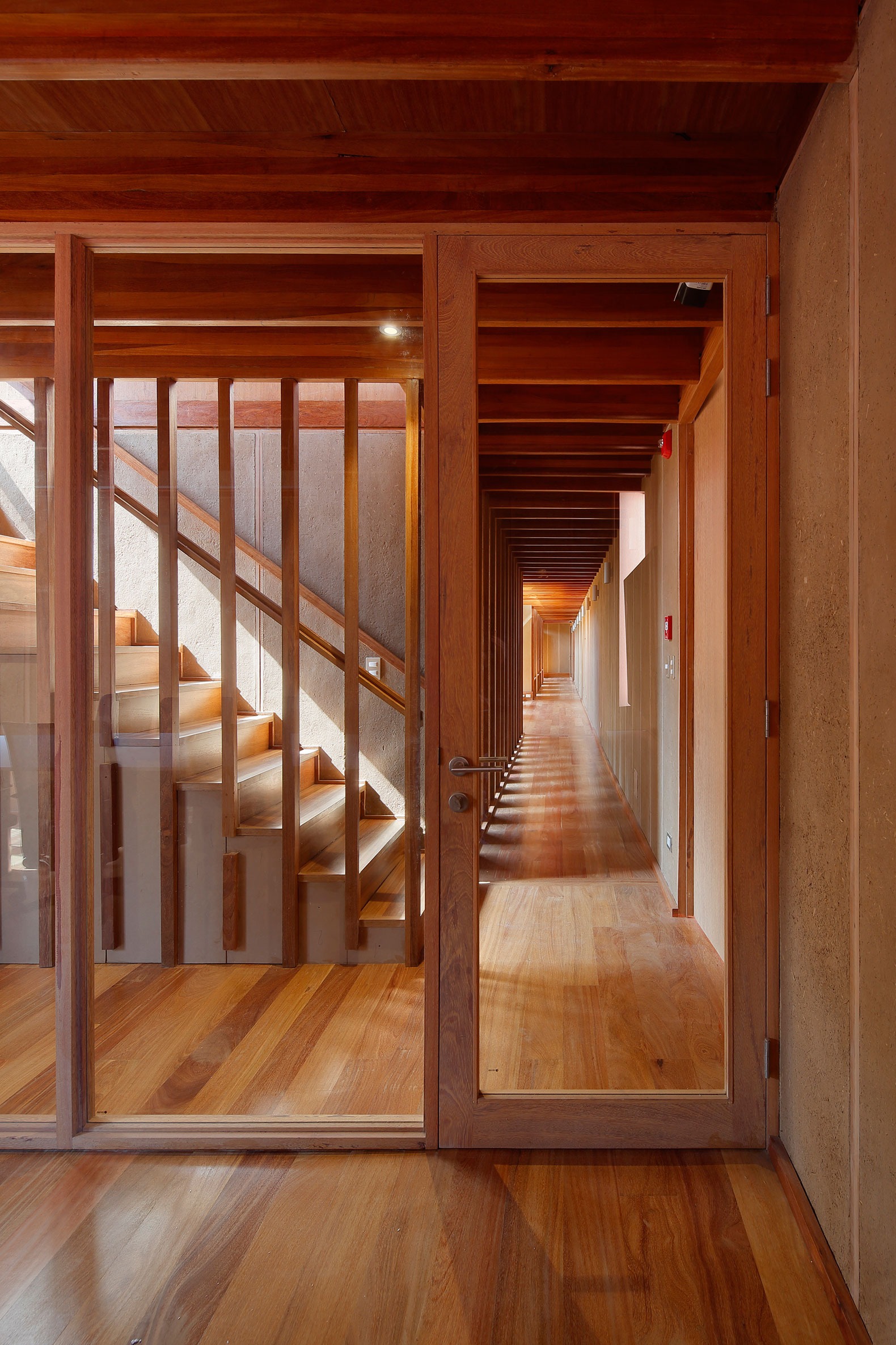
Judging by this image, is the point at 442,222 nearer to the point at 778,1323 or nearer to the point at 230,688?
the point at 230,688

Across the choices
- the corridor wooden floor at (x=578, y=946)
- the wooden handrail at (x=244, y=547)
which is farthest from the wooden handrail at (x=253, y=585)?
the corridor wooden floor at (x=578, y=946)

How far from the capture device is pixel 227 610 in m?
2.21

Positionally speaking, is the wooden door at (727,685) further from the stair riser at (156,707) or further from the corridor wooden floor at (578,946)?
the stair riser at (156,707)

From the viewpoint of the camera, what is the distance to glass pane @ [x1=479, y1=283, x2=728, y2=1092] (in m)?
2.12

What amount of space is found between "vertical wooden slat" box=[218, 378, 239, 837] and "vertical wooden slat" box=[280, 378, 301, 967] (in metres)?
0.13

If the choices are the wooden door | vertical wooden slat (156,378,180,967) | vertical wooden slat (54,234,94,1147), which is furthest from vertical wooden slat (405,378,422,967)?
vertical wooden slat (54,234,94,1147)

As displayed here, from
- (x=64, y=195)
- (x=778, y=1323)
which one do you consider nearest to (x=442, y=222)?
(x=64, y=195)

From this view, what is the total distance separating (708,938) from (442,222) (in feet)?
6.68

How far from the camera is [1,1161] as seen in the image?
2.04 m

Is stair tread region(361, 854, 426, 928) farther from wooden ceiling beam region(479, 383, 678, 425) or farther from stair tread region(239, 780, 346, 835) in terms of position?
wooden ceiling beam region(479, 383, 678, 425)

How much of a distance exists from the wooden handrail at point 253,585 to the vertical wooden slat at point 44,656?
0.07m

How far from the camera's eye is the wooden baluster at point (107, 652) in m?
2.17

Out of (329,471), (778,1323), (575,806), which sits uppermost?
(329,471)

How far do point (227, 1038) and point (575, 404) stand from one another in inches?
85.5
